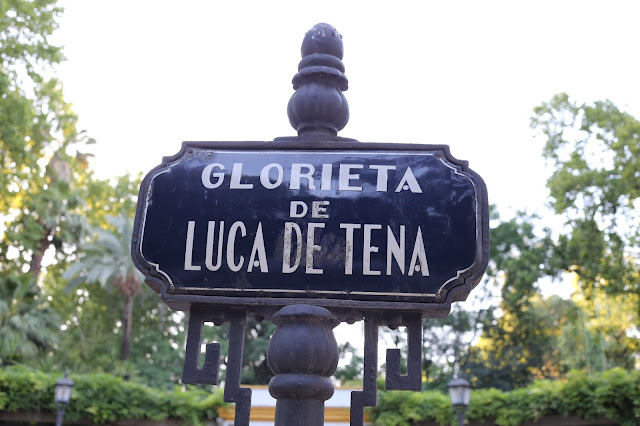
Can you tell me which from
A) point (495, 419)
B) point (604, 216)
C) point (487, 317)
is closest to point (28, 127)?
point (495, 419)

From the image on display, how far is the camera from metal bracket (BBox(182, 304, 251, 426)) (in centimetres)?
209

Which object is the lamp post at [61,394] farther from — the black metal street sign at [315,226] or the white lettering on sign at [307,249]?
the white lettering on sign at [307,249]

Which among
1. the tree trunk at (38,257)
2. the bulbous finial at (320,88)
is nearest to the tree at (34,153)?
the tree trunk at (38,257)

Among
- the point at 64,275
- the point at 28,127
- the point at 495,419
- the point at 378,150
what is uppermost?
the point at 28,127

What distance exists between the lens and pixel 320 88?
99.4 inches

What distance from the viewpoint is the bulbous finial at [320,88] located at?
248 cm

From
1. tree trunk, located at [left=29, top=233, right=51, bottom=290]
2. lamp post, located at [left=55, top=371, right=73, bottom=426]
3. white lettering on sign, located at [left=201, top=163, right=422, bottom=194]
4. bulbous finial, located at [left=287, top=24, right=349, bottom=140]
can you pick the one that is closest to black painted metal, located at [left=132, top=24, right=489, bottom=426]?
white lettering on sign, located at [left=201, top=163, right=422, bottom=194]

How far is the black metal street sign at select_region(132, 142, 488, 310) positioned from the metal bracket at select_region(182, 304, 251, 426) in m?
0.07

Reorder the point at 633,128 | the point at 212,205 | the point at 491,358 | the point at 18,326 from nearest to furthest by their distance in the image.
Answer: the point at 212,205, the point at 633,128, the point at 18,326, the point at 491,358

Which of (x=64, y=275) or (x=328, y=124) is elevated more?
(x=64, y=275)

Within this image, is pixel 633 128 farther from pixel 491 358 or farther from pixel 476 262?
pixel 476 262

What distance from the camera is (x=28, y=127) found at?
1852cm

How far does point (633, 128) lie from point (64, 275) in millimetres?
19653

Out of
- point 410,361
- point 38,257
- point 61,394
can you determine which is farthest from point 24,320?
point 410,361
